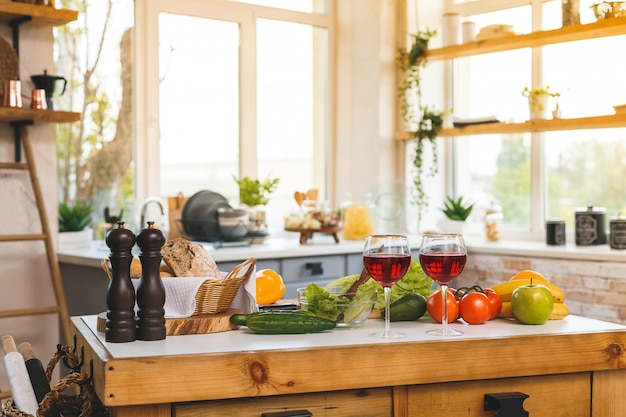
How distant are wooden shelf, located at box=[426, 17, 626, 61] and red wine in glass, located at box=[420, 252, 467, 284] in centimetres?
292

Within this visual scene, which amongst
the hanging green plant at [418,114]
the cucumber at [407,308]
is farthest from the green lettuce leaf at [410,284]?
the hanging green plant at [418,114]

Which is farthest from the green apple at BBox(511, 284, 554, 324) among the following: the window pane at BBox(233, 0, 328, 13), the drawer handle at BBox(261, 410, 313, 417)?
the window pane at BBox(233, 0, 328, 13)

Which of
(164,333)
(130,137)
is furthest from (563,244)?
(164,333)

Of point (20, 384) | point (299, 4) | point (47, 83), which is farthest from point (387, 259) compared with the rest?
point (299, 4)

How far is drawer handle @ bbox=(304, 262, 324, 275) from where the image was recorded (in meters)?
A: 4.16

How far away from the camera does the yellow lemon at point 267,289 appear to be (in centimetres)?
222

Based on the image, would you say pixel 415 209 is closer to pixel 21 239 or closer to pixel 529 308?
pixel 21 239

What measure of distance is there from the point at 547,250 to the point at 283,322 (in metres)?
2.75

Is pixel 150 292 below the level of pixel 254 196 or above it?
below

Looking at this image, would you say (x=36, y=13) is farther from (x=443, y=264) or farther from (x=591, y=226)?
(x=591, y=226)

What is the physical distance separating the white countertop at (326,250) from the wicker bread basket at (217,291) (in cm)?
182

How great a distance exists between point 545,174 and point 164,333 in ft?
11.7

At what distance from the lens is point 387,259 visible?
1733 millimetres

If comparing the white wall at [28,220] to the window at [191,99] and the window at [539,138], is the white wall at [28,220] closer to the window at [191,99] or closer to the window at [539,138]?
the window at [191,99]
